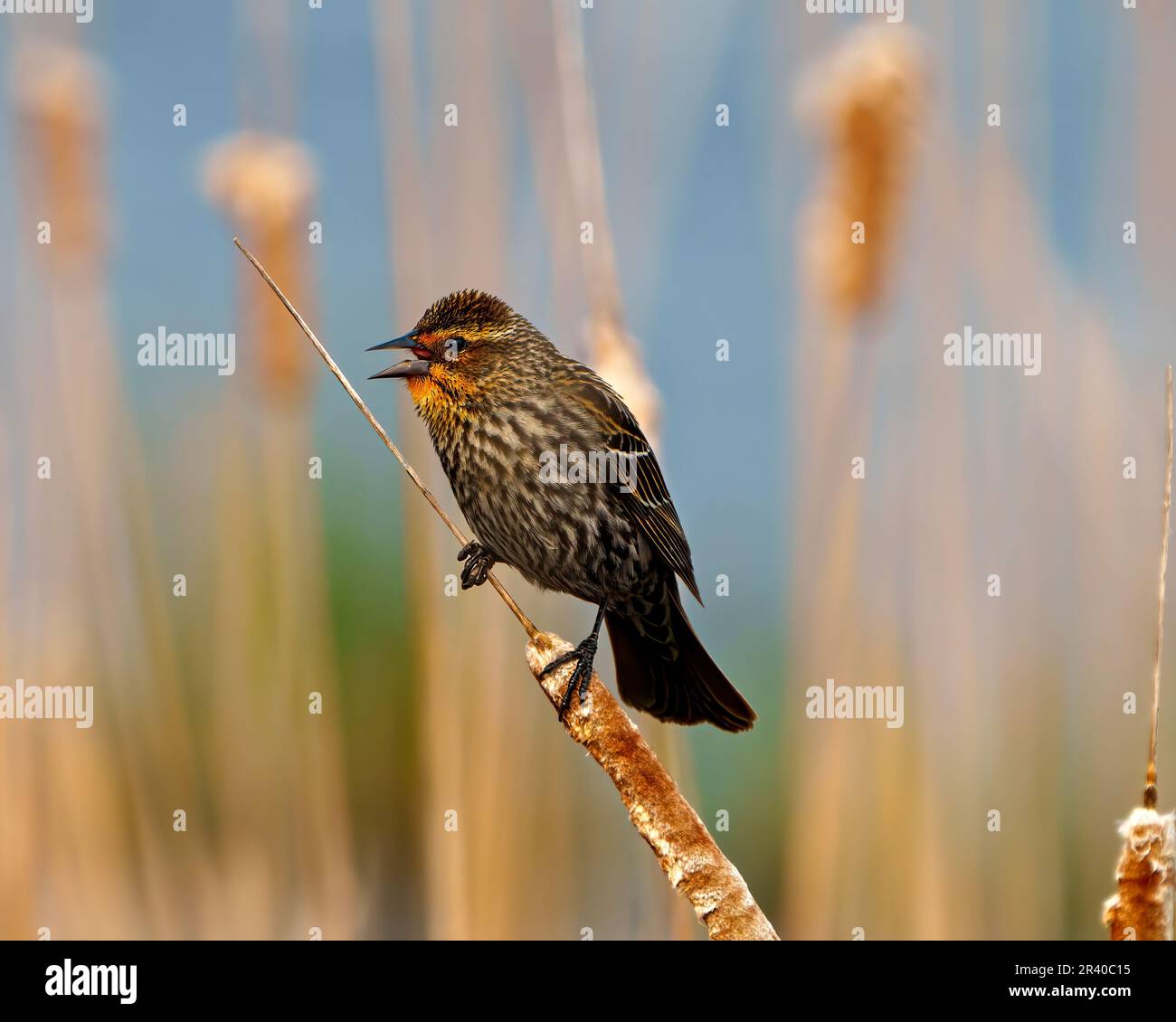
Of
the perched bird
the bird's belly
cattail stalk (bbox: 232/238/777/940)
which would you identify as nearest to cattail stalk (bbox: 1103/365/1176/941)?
cattail stalk (bbox: 232/238/777/940)

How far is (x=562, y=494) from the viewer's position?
10.0 ft

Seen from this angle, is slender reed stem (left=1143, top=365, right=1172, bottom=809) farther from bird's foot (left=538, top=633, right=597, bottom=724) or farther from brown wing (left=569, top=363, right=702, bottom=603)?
brown wing (left=569, top=363, right=702, bottom=603)

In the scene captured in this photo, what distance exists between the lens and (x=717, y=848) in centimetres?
168

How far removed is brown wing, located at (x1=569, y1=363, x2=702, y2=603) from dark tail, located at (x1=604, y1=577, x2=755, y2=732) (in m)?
0.12

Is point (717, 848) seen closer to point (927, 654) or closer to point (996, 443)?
point (927, 654)

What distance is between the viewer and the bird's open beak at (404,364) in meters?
2.81

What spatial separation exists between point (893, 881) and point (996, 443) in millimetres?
1199

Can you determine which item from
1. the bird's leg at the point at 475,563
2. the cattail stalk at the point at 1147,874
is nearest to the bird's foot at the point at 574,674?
the bird's leg at the point at 475,563

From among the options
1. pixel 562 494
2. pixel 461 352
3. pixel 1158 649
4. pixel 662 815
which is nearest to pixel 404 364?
pixel 461 352

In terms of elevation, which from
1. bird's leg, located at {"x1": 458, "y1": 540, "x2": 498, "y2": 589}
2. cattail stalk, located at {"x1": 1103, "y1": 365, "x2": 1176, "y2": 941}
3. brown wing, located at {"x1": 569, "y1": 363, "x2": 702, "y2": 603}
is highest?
brown wing, located at {"x1": 569, "y1": 363, "x2": 702, "y2": 603}

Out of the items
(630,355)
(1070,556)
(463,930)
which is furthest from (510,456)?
(1070,556)

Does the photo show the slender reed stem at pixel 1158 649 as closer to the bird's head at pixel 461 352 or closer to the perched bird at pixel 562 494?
the perched bird at pixel 562 494

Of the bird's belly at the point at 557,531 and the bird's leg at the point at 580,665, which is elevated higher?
the bird's belly at the point at 557,531

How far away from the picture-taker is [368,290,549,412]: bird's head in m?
2.97
